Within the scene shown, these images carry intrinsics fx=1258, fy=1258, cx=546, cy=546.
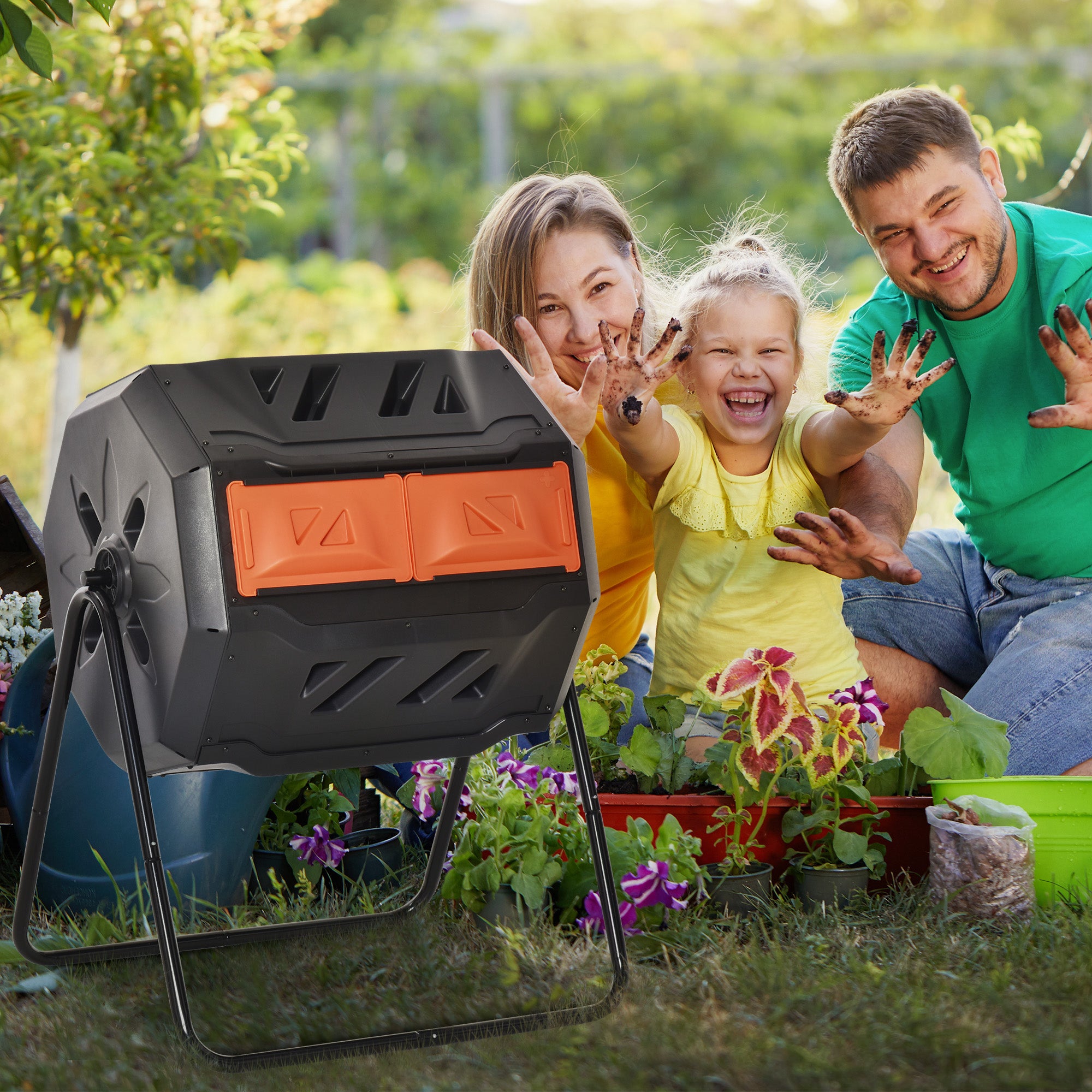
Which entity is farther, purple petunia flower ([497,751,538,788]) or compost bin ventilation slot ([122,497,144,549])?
purple petunia flower ([497,751,538,788])

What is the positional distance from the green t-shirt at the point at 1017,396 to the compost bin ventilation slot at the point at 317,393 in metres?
1.56

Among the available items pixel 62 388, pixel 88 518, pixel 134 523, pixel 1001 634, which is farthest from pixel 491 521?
pixel 62 388

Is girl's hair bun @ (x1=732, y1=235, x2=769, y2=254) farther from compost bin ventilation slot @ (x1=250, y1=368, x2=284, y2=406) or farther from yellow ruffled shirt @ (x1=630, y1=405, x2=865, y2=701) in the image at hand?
compost bin ventilation slot @ (x1=250, y1=368, x2=284, y2=406)

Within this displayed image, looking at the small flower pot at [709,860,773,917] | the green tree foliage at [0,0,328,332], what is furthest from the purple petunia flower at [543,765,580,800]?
the green tree foliage at [0,0,328,332]

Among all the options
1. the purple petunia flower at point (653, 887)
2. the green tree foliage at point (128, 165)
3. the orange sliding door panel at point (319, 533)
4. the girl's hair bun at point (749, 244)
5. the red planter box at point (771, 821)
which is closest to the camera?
the orange sliding door panel at point (319, 533)

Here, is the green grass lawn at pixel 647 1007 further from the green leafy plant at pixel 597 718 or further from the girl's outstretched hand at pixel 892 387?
the girl's outstretched hand at pixel 892 387

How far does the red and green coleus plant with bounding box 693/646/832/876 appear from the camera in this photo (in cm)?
199

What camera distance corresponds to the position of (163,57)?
3451mm

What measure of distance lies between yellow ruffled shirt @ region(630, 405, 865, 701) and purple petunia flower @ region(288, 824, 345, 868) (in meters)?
0.73

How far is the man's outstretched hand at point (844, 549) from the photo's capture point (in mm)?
2107

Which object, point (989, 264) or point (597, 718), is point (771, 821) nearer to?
point (597, 718)

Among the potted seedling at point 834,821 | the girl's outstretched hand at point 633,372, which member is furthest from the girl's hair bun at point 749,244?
the potted seedling at point 834,821

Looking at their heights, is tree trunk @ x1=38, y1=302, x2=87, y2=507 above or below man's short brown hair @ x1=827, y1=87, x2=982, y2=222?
below

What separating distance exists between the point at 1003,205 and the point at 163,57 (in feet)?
7.37
